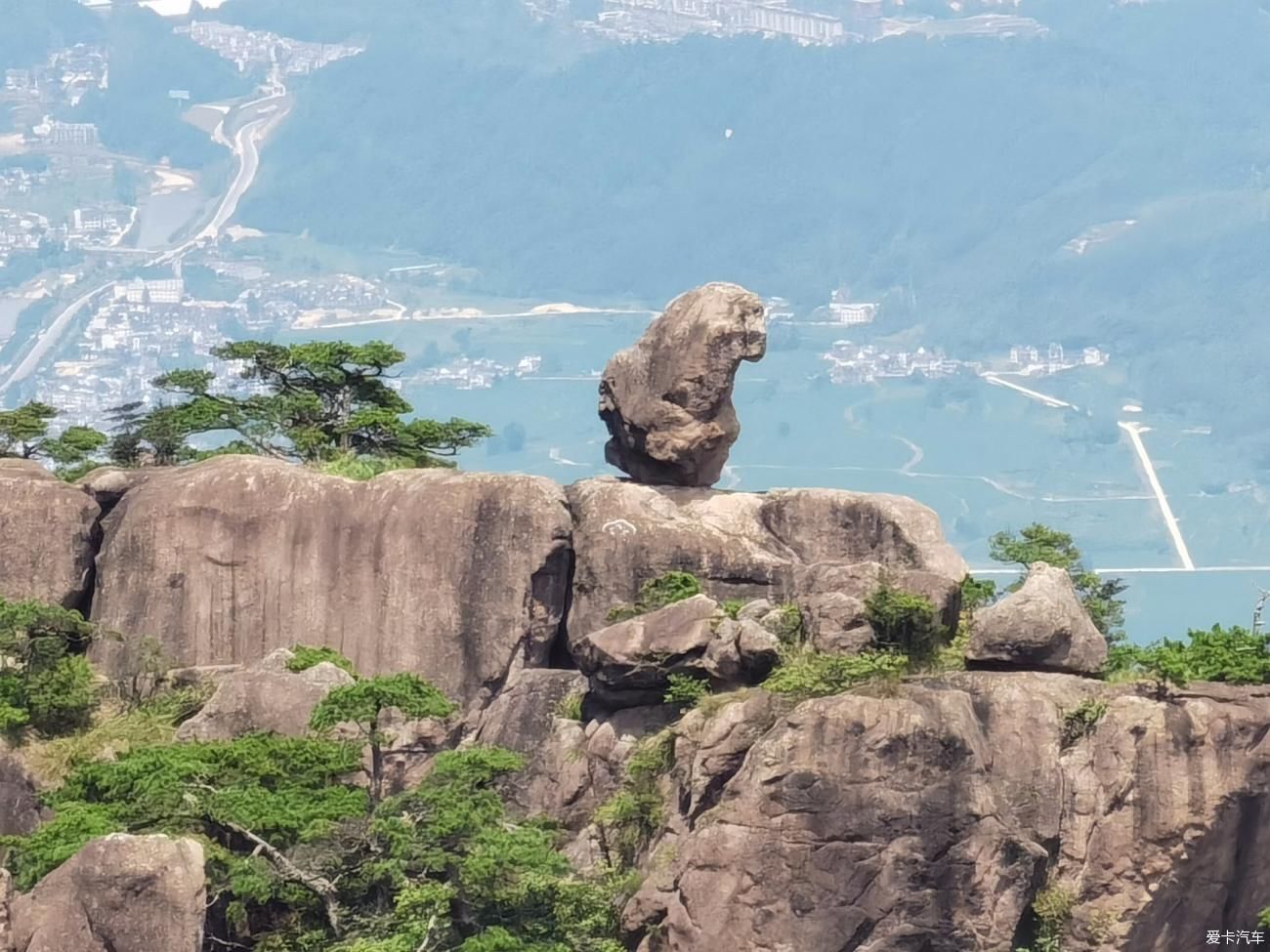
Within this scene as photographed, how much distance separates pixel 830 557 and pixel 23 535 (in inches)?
472

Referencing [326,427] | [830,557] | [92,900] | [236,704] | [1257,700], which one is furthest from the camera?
[326,427]

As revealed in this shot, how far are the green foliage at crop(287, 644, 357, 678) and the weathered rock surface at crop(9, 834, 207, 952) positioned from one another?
7.41m

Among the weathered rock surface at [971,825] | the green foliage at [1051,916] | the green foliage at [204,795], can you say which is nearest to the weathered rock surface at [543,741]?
the green foliage at [204,795]

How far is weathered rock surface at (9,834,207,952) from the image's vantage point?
38.2 m

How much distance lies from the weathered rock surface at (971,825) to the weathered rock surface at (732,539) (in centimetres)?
625

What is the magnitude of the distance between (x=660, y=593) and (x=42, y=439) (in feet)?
45.9

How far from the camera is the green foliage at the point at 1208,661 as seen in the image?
4144 centimetres

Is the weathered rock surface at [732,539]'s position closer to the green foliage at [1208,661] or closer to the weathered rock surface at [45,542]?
the green foliage at [1208,661]

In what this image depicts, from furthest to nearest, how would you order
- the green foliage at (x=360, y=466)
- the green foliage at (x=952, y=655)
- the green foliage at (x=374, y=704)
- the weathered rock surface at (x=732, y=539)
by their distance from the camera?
1. the green foliage at (x=360, y=466)
2. the weathered rock surface at (x=732, y=539)
3. the green foliage at (x=374, y=704)
4. the green foliage at (x=952, y=655)

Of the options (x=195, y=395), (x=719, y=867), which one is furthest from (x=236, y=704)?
(x=195, y=395)

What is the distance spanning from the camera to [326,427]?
2130 inches

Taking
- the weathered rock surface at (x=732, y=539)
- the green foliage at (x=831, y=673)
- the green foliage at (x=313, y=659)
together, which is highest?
the weathered rock surface at (x=732, y=539)

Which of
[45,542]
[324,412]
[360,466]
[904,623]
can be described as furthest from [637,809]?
→ [324,412]

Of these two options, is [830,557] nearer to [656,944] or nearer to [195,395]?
[656,944]
